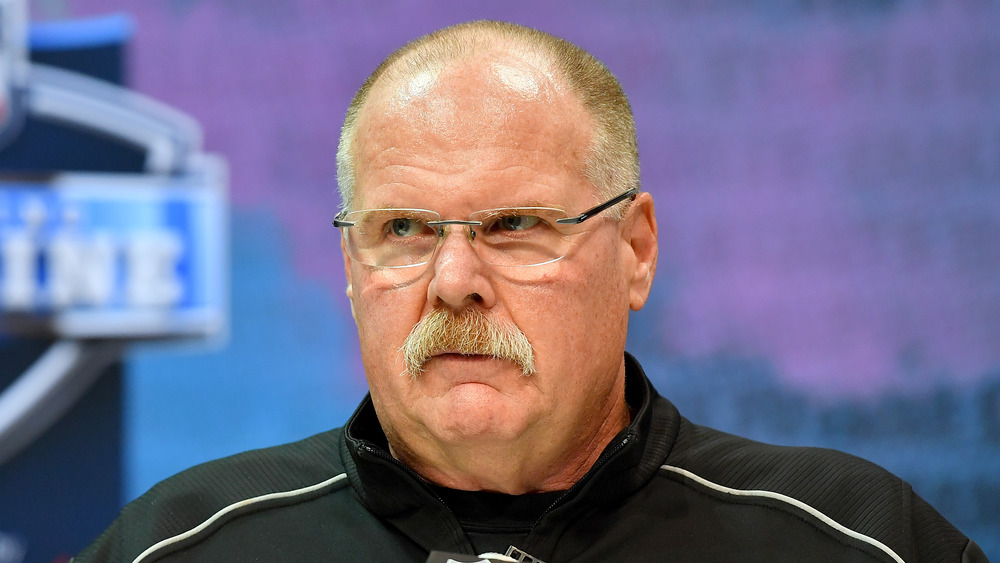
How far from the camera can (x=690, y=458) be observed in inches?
59.0

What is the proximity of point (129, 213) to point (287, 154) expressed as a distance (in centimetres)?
41

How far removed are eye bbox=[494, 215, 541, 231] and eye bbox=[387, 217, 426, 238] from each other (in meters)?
0.11

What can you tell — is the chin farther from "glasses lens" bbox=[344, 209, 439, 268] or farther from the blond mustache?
"glasses lens" bbox=[344, 209, 439, 268]

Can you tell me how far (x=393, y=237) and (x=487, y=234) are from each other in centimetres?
14

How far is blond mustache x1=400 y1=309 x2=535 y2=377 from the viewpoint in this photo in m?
1.31

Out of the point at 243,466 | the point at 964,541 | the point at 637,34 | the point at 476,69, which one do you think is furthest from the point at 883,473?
the point at 637,34

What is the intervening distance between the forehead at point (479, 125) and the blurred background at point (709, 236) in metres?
1.14

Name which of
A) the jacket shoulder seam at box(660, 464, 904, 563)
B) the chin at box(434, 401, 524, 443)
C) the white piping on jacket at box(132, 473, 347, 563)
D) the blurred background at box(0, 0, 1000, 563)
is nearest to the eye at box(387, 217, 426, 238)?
the chin at box(434, 401, 524, 443)

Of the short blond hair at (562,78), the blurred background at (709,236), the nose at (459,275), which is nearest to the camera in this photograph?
the nose at (459,275)

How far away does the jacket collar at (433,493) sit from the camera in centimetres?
137

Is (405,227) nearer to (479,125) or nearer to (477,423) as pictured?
(479,125)

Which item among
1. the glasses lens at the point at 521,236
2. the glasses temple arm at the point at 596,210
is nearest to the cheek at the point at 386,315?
the glasses lens at the point at 521,236

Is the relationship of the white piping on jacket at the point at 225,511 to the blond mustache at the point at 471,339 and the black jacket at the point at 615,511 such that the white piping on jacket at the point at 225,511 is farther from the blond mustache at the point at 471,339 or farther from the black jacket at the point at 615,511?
the blond mustache at the point at 471,339

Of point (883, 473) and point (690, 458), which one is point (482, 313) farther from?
point (883, 473)
